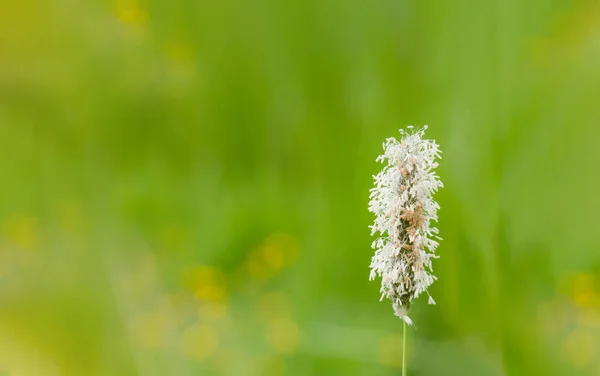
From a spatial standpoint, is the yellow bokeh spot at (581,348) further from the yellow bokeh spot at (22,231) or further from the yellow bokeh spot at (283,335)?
the yellow bokeh spot at (22,231)

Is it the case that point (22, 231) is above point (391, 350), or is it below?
above

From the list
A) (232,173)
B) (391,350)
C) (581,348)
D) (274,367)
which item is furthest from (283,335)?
(581,348)

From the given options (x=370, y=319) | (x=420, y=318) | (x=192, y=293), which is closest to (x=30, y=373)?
(x=192, y=293)

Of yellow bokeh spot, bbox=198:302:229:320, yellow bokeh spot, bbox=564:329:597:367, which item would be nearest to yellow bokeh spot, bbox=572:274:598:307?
yellow bokeh spot, bbox=564:329:597:367

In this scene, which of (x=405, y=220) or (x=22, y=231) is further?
(x=22, y=231)

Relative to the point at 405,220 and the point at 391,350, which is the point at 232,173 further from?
the point at 391,350

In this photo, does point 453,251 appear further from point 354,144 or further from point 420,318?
point 354,144

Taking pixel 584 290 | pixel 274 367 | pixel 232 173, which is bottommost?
pixel 274 367

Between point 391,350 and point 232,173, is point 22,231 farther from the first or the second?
point 391,350

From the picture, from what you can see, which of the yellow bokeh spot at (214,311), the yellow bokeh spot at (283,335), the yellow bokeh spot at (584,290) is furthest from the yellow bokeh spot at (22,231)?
the yellow bokeh spot at (584,290)
